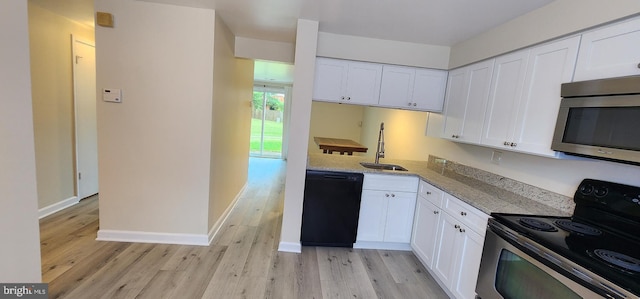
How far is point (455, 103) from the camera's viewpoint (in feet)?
8.92

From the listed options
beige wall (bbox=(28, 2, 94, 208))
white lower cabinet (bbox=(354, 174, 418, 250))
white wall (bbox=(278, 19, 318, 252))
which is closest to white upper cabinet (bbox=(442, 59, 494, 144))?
white lower cabinet (bbox=(354, 174, 418, 250))

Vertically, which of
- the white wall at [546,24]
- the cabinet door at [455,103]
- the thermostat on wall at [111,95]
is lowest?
the thermostat on wall at [111,95]

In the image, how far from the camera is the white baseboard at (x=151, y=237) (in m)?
2.65

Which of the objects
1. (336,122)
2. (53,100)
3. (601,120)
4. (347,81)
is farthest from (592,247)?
(336,122)

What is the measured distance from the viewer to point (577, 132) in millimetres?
1546

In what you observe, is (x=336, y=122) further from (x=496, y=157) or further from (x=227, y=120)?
(x=496, y=157)

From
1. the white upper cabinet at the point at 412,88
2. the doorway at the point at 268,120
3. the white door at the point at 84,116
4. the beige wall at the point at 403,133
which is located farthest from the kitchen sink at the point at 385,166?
the doorway at the point at 268,120

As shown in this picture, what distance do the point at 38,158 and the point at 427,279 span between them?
14.0ft

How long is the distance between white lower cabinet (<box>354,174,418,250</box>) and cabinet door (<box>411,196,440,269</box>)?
9cm

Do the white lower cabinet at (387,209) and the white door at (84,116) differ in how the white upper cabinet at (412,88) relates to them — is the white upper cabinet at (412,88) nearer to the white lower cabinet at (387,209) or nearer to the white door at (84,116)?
the white lower cabinet at (387,209)

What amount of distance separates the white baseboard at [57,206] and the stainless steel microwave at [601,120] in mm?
4826

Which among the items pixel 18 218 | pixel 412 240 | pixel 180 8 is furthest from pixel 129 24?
pixel 412 240

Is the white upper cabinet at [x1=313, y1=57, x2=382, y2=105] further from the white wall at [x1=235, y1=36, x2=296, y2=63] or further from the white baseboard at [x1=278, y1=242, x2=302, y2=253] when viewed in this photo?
the white baseboard at [x1=278, y1=242, x2=302, y2=253]

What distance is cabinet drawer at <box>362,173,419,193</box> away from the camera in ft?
8.91
